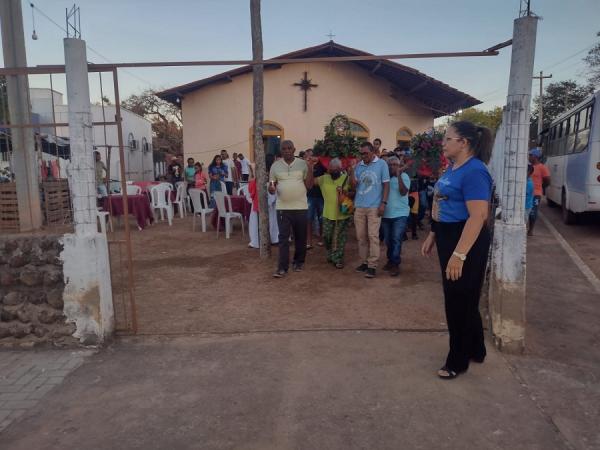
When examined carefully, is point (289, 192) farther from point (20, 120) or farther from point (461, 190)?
point (20, 120)

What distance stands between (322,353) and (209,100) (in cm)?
1305

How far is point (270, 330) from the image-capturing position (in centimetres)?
458

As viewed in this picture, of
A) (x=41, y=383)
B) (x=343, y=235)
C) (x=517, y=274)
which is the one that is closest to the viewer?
(x=41, y=383)

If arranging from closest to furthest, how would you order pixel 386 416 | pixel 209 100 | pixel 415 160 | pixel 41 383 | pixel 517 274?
pixel 386 416, pixel 41 383, pixel 517 274, pixel 415 160, pixel 209 100

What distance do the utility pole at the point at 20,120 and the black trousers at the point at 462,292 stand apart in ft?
11.9

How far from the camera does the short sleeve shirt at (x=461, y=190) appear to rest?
325 centimetres

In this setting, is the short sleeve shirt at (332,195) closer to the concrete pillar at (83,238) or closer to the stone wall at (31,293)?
the concrete pillar at (83,238)

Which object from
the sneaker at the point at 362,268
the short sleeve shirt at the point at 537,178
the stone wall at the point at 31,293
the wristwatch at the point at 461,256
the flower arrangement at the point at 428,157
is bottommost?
the sneaker at the point at 362,268

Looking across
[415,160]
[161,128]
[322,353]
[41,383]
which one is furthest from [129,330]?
[161,128]

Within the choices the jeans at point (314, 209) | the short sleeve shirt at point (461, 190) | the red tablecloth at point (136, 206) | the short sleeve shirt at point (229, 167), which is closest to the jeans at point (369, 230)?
the jeans at point (314, 209)

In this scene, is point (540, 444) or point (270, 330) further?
point (270, 330)

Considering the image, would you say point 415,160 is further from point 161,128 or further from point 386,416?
point 161,128

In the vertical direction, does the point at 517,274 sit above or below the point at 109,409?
above

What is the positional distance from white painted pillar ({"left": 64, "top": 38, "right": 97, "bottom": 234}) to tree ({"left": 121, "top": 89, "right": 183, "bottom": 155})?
32.3 meters
